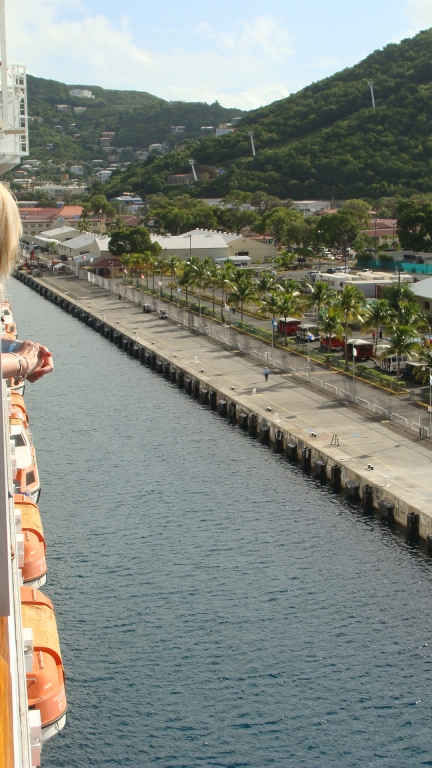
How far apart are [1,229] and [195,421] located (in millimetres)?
47657

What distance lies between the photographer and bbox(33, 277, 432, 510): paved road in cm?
3950

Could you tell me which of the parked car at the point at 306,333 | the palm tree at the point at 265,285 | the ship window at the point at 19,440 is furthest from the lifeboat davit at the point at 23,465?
the palm tree at the point at 265,285

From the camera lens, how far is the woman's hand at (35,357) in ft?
24.7

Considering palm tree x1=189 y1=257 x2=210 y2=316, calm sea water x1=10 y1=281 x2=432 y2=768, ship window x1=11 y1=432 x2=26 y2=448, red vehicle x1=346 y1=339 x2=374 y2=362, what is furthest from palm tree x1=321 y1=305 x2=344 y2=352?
palm tree x1=189 y1=257 x2=210 y2=316

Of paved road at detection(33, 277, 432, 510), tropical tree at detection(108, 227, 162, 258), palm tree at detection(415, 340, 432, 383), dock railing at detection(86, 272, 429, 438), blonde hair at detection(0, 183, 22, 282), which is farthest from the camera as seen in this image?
tropical tree at detection(108, 227, 162, 258)

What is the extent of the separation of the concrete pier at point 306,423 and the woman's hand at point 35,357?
2821 cm

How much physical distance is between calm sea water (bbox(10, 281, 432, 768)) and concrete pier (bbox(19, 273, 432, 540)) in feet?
3.69

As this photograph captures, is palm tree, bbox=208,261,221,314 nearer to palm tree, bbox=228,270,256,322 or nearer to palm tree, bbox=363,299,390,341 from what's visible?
palm tree, bbox=228,270,256,322

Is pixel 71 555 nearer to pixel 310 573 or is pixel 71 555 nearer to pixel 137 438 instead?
pixel 310 573

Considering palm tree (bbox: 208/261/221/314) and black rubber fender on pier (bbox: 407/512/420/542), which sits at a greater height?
palm tree (bbox: 208/261/221/314)

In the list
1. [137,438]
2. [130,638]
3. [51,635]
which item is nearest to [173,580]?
[130,638]

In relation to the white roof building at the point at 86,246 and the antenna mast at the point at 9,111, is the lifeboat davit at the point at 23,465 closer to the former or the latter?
the antenna mast at the point at 9,111

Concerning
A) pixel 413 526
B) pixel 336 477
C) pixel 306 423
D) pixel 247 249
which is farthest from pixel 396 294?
pixel 247 249

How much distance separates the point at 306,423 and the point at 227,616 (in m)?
20.3
